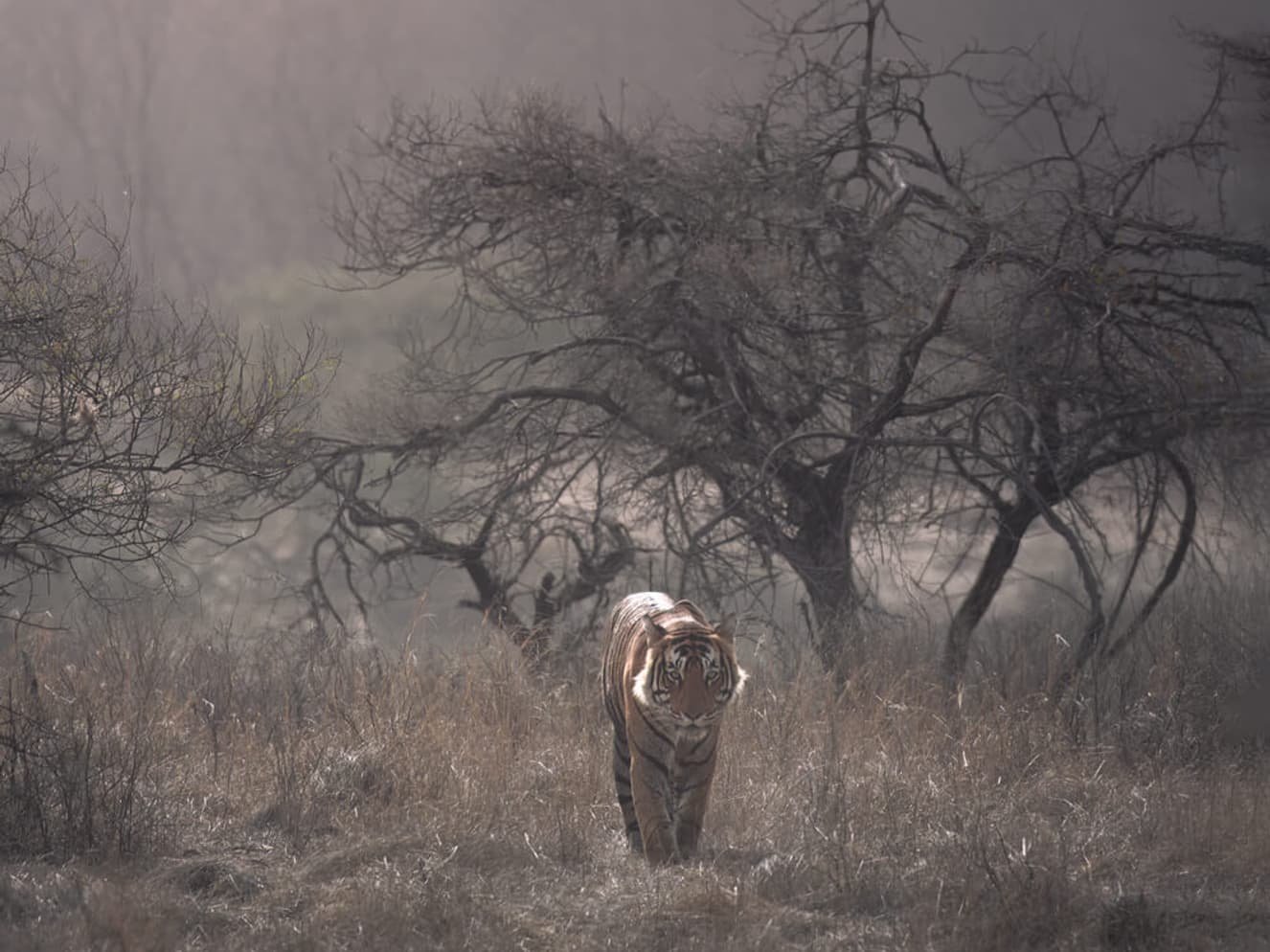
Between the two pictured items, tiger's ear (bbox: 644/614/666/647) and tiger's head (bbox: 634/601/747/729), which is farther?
tiger's ear (bbox: 644/614/666/647)

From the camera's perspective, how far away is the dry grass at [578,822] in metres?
5.62

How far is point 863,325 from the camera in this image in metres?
13.2

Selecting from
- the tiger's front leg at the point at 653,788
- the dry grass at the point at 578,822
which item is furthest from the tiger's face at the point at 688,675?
the dry grass at the point at 578,822

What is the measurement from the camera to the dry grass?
5617 millimetres

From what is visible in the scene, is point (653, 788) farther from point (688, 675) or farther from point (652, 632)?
point (652, 632)

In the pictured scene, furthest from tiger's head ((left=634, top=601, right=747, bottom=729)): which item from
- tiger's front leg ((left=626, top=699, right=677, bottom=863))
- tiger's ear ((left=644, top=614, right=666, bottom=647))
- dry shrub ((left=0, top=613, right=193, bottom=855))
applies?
dry shrub ((left=0, top=613, right=193, bottom=855))

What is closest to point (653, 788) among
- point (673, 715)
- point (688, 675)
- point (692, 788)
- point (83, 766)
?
point (692, 788)

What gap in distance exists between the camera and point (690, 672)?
6.26 metres

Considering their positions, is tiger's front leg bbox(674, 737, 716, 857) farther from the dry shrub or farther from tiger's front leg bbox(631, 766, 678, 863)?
the dry shrub

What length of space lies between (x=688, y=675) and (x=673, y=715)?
0.71 ft

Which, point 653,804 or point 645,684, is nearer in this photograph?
point 645,684

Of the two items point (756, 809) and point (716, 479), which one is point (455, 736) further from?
point (716, 479)

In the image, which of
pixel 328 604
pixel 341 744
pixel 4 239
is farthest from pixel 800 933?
pixel 328 604

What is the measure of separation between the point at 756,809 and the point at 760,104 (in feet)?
29.9
